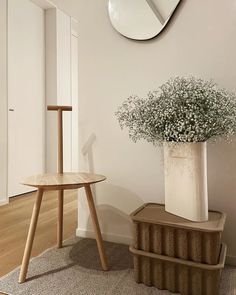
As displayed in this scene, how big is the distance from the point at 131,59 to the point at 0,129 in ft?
5.47

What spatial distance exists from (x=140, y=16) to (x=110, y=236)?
4.46 ft

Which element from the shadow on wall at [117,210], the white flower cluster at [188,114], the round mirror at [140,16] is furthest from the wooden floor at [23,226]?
the round mirror at [140,16]

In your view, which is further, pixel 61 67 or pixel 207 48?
pixel 61 67

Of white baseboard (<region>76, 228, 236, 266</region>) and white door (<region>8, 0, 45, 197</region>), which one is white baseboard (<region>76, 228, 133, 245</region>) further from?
white door (<region>8, 0, 45, 197</region>)

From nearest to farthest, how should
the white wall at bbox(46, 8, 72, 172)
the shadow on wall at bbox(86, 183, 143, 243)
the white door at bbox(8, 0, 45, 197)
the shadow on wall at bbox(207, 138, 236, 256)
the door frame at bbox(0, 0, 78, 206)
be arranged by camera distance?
the shadow on wall at bbox(207, 138, 236, 256) → the shadow on wall at bbox(86, 183, 143, 243) → the door frame at bbox(0, 0, 78, 206) → the white door at bbox(8, 0, 45, 197) → the white wall at bbox(46, 8, 72, 172)

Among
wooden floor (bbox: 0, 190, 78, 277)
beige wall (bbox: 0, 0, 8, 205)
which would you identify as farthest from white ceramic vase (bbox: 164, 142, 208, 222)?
beige wall (bbox: 0, 0, 8, 205)

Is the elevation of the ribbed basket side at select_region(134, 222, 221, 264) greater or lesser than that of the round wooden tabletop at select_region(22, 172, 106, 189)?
lesser

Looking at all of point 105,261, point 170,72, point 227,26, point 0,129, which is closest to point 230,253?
point 105,261

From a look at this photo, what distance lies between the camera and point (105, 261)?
144 centimetres

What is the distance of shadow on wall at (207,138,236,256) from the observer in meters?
1.47

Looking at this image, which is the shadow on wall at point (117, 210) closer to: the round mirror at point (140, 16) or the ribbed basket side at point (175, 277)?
the ribbed basket side at point (175, 277)

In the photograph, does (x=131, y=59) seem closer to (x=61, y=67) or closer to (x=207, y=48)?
(x=207, y=48)

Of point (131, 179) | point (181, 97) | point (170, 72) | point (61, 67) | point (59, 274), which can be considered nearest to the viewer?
point (181, 97)

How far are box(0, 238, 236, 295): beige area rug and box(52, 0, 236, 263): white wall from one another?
23cm
